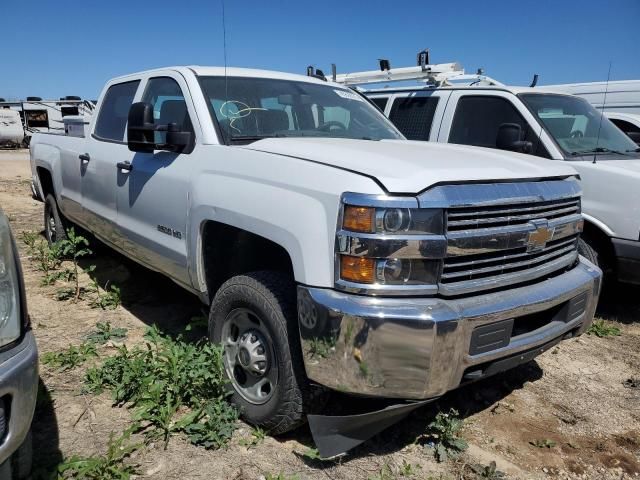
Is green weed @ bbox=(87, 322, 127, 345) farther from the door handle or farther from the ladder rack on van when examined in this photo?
the ladder rack on van

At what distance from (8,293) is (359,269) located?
1265mm

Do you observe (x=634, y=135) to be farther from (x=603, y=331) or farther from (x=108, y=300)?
(x=108, y=300)

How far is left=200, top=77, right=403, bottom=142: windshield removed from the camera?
130 inches

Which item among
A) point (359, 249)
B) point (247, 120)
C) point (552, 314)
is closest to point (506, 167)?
point (552, 314)

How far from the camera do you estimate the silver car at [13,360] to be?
1.64 metres

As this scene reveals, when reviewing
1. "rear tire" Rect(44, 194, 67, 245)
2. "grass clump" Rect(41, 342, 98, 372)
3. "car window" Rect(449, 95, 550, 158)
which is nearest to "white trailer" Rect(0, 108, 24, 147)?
"rear tire" Rect(44, 194, 67, 245)

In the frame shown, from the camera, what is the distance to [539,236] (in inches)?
101

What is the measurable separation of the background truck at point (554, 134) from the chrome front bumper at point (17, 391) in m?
4.01

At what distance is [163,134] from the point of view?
3475 mm

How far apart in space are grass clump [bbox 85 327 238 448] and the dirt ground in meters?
0.08

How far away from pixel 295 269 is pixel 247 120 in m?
1.37

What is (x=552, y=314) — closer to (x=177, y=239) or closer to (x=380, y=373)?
(x=380, y=373)

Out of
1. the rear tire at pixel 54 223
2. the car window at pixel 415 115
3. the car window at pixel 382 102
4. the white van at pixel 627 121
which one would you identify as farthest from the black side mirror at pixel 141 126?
the white van at pixel 627 121

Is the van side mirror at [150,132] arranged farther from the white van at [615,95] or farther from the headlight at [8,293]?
the white van at [615,95]
